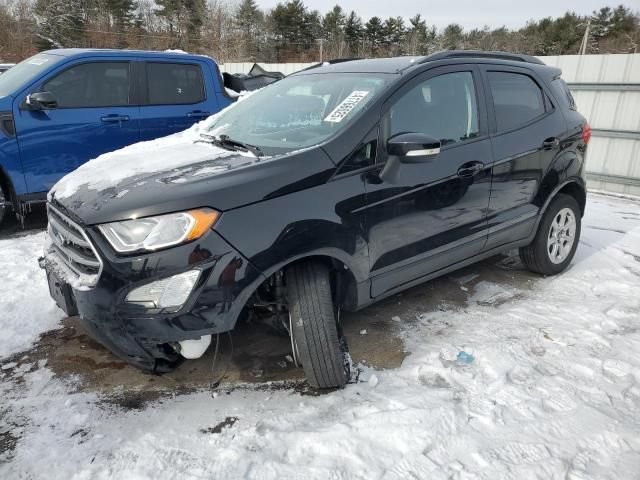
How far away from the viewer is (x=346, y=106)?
2.80 metres

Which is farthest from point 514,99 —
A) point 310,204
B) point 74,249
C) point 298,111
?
point 74,249

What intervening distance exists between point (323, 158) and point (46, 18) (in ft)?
133

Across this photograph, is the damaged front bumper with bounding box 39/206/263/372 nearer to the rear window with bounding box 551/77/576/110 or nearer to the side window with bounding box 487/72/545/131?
the side window with bounding box 487/72/545/131

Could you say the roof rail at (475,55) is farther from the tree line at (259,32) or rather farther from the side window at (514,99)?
the tree line at (259,32)

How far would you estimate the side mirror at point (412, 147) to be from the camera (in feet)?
8.57

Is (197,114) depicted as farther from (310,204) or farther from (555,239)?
(555,239)

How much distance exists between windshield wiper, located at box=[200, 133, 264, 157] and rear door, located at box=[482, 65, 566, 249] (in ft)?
5.55

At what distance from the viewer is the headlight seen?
2.10 meters

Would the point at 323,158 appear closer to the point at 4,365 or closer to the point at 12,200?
the point at 4,365

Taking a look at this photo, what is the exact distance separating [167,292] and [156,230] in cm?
28

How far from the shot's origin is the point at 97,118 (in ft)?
16.6

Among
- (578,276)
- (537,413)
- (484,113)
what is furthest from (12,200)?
(578,276)

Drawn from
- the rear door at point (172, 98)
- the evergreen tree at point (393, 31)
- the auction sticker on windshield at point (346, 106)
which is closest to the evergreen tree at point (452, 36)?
the evergreen tree at point (393, 31)

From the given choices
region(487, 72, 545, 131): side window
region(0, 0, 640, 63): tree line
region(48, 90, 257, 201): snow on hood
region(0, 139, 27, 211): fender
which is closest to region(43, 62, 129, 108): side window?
region(0, 139, 27, 211): fender
